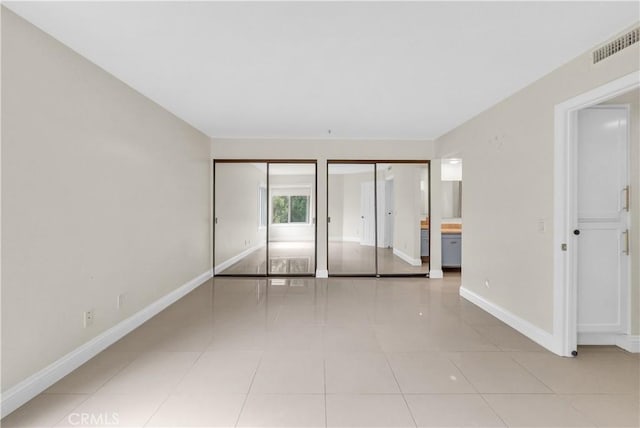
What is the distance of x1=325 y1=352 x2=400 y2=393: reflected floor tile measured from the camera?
2.16 m

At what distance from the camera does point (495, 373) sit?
7.80 feet

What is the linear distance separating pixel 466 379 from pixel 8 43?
3.76 m

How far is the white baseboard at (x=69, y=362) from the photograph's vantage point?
1912mm

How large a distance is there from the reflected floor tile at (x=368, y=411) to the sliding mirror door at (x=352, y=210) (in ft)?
17.3

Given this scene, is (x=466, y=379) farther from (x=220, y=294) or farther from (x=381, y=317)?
(x=220, y=294)

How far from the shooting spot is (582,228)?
2.75 meters

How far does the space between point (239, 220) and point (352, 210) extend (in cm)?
342

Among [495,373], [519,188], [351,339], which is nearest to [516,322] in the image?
[495,373]

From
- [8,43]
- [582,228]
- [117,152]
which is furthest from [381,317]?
[8,43]

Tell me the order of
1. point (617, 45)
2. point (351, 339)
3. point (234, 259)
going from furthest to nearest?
point (234, 259)
point (351, 339)
point (617, 45)

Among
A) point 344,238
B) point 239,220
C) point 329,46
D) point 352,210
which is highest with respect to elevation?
point 329,46

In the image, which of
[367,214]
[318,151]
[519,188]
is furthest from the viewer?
[367,214]

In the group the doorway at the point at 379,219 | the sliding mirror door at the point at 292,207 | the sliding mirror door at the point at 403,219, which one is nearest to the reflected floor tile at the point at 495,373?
the doorway at the point at 379,219

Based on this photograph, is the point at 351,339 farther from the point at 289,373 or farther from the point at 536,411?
the point at 536,411
